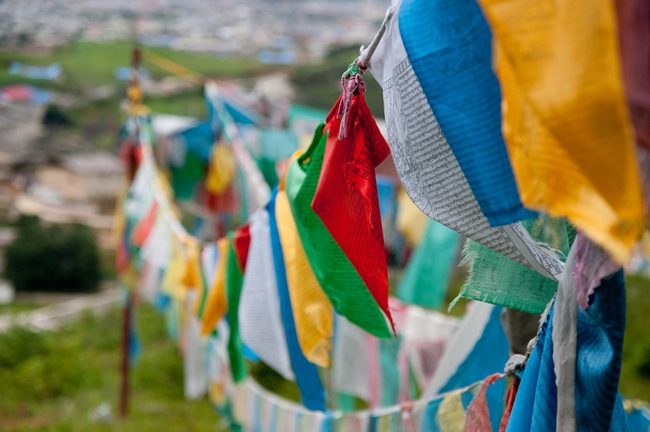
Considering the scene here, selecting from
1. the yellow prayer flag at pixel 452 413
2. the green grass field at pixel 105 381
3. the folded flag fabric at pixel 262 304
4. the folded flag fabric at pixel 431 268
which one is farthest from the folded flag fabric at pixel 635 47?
the green grass field at pixel 105 381

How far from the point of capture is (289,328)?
239 cm

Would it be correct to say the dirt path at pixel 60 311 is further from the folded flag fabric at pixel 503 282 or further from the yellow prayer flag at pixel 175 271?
the folded flag fabric at pixel 503 282

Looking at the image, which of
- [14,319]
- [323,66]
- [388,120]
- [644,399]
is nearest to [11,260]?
[14,319]

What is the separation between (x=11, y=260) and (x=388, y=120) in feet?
44.6

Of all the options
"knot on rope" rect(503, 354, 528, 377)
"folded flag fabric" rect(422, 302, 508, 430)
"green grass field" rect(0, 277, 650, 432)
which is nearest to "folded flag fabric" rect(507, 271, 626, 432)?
"knot on rope" rect(503, 354, 528, 377)

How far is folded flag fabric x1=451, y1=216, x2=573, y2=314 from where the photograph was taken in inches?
57.9

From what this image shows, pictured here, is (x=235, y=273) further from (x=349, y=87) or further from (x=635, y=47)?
(x=635, y=47)

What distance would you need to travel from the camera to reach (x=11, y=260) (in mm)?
13961

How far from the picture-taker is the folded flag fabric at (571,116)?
2.95 feet

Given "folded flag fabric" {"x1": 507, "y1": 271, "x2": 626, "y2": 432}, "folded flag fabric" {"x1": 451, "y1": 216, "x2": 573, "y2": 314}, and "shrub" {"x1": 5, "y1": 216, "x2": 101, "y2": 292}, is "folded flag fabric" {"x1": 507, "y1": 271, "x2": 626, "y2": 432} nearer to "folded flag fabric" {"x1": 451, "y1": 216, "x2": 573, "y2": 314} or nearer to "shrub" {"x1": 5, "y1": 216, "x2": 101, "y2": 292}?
"folded flag fabric" {"x1": 451, "y1": 216, "x2": 573, "y2": 314}

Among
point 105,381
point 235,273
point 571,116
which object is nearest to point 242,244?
point 235,273

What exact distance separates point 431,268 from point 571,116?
5064 millimetres

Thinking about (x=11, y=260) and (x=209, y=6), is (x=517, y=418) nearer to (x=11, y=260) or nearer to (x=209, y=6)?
(x=11, y=260)

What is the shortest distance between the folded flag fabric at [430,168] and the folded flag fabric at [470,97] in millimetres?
23
